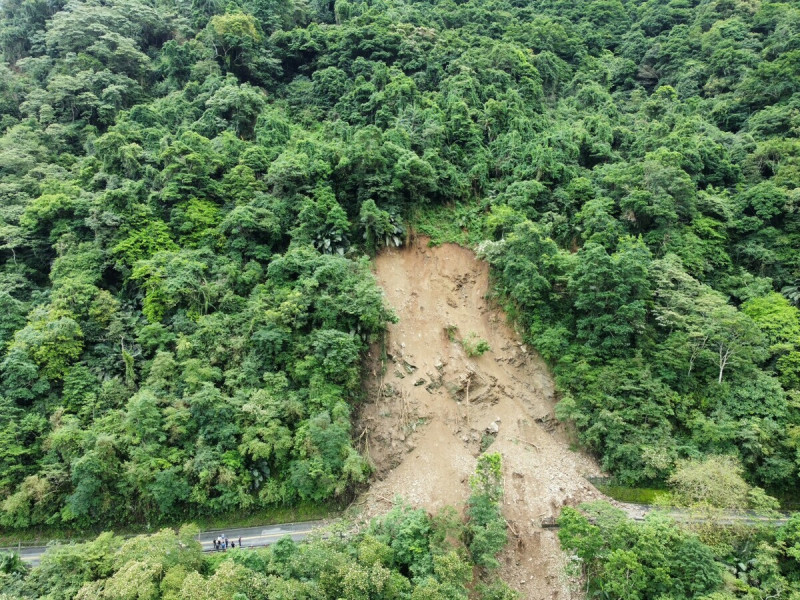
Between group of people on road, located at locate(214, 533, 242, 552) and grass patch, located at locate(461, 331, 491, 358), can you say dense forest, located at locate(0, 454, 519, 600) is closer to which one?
group of people on road, located at locate(214, 533, 242, 552)

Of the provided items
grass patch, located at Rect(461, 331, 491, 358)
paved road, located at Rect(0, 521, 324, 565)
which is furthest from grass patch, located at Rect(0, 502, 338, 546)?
grass patch, located at Rect(461, 331, 491, 358)

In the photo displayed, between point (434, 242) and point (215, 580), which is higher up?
point (434, 242)

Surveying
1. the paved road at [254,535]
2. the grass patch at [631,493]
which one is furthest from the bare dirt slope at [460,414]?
the paved road at [254,535]

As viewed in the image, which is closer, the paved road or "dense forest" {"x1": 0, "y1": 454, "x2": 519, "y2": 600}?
"dense forest" {"x1": 0, "y1": 454, "x2": 519, "y2": 600}

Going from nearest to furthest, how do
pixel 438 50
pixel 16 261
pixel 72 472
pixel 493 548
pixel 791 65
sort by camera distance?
pixel 493 548
pixel 72 472
pixel 16 261
pixel 791 65
pixel 438 50

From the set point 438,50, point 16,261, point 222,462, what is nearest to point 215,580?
point 222,462

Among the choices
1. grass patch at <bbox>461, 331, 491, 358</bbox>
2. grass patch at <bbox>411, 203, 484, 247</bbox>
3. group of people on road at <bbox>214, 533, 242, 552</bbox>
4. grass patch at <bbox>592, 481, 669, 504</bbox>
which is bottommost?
group of people on road at <bbox>214, 533, 242, 552</bbox>

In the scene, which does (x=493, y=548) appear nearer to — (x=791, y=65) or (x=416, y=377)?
(x=416, y=377)
